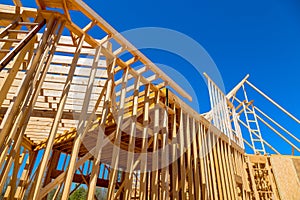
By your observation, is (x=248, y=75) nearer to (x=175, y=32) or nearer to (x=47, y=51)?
(x=175, y=32)

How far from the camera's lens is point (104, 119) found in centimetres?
353

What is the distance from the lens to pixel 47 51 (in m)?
2.93

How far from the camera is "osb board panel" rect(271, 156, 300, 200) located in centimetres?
672

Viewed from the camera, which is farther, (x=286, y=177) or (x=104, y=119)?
(x=286, y=177)

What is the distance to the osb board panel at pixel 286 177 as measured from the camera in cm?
672

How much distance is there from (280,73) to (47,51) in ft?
64.6

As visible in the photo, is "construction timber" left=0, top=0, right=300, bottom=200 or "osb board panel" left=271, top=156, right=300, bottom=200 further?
"osb board panel" left=271, top=156, right=300, bottom=200

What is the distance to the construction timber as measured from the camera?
271cm

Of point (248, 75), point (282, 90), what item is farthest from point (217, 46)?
point (282, 90)

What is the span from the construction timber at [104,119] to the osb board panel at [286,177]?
0.03 metres

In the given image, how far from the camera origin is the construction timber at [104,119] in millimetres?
2707

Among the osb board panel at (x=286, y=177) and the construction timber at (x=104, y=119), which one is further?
the osb board panel at (x=286, y=177)

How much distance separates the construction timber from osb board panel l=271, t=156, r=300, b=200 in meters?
0.03

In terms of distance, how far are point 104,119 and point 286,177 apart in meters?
7.00
